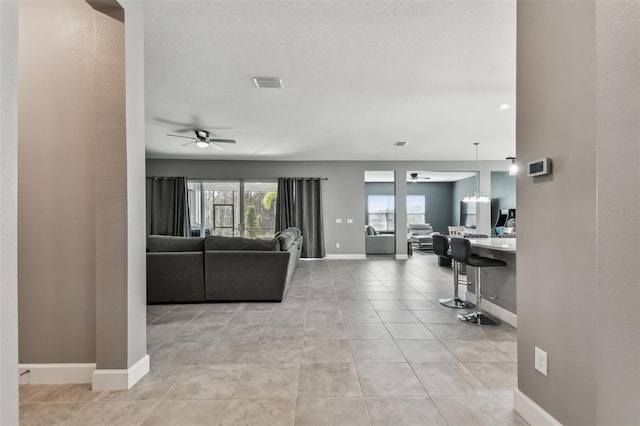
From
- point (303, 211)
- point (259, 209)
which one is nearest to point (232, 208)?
point (259, 209)

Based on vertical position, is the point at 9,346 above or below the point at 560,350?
above

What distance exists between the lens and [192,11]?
2125mm

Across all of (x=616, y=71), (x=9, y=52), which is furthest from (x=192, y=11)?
(x=616, y=71)

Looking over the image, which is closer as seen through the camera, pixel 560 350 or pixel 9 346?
pixel 9 346

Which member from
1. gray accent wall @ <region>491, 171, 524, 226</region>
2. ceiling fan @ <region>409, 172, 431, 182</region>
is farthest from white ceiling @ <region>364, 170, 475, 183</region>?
gray accent wall @ <region>491, 171, 524, 226</region>

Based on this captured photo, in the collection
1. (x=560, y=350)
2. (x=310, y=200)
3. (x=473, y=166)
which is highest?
(x=473, y=166)

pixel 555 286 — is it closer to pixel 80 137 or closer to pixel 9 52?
pixel 9 52

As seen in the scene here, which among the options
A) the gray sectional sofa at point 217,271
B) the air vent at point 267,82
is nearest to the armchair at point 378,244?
the gray sectional sofa at point 217,271

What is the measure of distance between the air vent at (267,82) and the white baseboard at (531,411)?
11.3ft

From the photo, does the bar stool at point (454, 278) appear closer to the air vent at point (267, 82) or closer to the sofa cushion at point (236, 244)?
the sofa cushion at point (236, 244)

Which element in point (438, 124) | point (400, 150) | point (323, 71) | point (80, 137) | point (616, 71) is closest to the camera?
point (616, 71)

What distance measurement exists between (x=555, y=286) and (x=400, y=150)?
18.6ft

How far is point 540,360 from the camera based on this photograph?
4.74 ft

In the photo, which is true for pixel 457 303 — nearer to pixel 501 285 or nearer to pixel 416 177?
pixel 501 285
